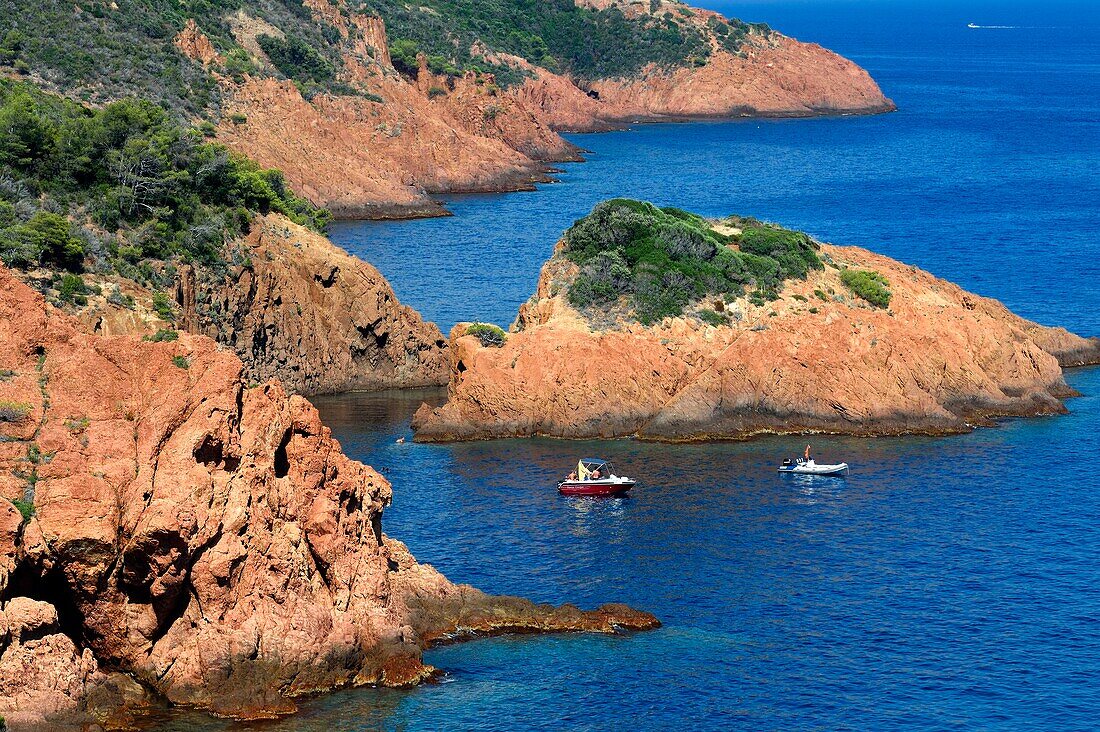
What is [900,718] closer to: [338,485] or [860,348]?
[338,485]

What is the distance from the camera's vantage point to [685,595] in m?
54.2

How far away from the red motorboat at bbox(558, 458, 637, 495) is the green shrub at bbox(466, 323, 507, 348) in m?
12.9

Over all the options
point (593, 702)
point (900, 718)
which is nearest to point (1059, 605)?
point (900, 718)

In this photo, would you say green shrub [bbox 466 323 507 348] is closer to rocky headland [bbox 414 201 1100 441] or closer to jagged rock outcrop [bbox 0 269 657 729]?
rocky headland [bbox 414 201 1100 441]

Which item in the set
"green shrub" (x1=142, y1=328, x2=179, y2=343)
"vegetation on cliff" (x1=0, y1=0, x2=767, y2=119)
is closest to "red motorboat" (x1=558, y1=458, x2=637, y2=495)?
"green shrub" (x1=142, y1=328, x2=179, y2=343)

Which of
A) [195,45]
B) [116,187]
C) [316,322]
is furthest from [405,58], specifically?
[116,187]

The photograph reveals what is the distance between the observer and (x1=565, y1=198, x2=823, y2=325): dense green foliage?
81188mm

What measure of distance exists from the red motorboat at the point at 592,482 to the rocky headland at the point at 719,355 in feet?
28.3

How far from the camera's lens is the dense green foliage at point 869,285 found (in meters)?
82.4

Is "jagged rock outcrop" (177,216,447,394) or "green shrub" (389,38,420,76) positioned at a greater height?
"green shrub" (389,38,420,76)

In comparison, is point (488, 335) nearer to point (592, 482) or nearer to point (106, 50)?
point (592, 482)

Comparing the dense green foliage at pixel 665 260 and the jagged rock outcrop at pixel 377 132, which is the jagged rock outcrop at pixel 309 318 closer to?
the dense green foliage at pixel 665 260

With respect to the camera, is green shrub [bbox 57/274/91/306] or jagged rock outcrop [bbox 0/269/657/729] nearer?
jagged rock outcrop [bbox 0/269/657/729]

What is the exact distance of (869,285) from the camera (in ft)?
272
